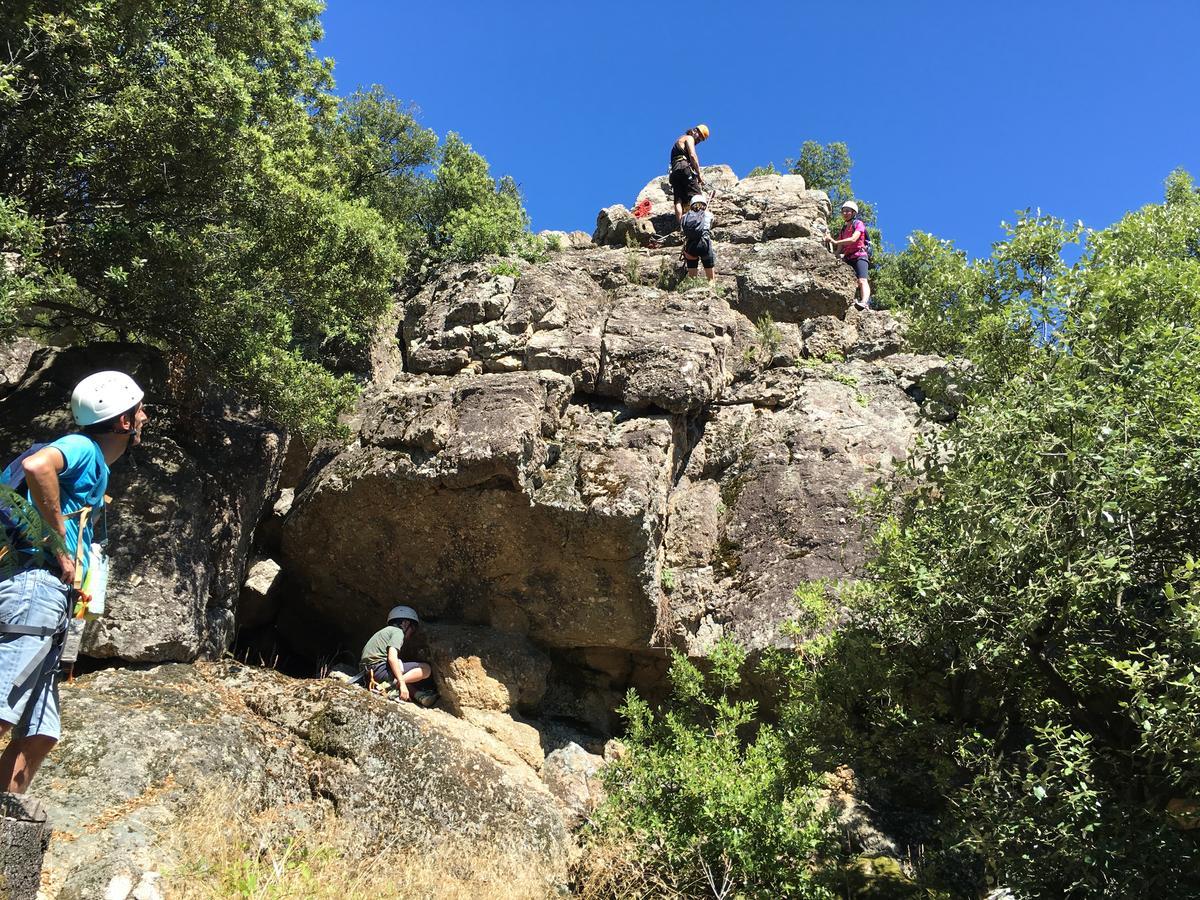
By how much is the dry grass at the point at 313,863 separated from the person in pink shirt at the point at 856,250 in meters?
12.9

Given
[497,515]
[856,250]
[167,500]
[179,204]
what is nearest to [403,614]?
[497,515]

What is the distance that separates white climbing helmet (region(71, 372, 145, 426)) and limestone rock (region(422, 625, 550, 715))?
6.19 m

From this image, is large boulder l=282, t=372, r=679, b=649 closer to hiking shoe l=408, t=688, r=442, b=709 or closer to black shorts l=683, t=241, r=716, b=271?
hiking shoe l=408, t=688, r=442, b=709

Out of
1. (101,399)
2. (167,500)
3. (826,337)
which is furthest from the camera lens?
(826,337)

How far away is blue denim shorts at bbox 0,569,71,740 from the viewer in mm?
5145

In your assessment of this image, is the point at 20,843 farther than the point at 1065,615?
No

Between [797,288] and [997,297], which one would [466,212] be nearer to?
[797,288]

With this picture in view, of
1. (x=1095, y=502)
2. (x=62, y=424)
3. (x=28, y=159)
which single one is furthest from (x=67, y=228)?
(x=1095, y=502)

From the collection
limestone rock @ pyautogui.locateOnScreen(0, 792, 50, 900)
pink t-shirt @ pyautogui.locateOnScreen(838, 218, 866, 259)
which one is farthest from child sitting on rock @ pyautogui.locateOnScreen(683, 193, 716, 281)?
limestone rock @ pyautogui.locateOnScreen(0, 792, 50, 900)

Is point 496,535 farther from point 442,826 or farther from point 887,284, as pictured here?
point 887,284

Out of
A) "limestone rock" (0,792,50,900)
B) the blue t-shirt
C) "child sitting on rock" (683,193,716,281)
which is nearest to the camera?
"limestone rock" (0,792,50,900)

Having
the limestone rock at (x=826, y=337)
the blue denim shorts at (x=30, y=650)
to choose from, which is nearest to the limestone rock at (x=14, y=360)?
the blue denim shorts at (x=30, y=650)

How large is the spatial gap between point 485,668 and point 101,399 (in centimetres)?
652

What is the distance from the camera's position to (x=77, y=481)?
5.64m
